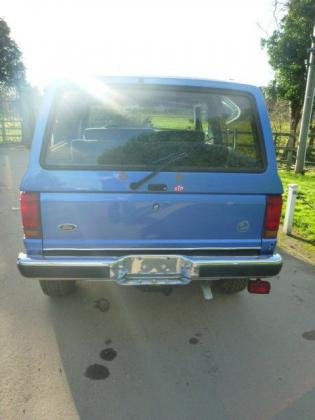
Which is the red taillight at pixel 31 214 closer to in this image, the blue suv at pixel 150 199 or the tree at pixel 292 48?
the blue suv at pixel 150 199

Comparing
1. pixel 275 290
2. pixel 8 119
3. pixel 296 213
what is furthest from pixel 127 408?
pixel 8 119

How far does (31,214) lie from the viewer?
7.81 feet

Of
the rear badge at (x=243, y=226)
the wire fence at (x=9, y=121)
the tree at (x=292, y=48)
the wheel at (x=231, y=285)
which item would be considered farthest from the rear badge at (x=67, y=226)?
the wire fence at (x=9, y=121)

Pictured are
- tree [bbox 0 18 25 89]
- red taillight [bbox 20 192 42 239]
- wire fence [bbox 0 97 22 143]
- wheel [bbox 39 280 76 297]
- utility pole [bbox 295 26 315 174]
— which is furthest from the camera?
tree [bbox 0 18 25 89]

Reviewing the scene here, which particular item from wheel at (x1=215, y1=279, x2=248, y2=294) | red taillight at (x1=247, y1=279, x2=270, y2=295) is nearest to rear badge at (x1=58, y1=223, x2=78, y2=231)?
red taillight at (x1=247, y1=279, x2=270, y2=295)

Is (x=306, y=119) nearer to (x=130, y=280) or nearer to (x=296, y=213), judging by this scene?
(x=296, y=213)

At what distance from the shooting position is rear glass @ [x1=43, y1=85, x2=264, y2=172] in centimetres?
248

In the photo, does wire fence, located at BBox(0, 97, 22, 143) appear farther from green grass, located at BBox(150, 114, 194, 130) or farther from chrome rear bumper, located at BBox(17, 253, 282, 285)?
chrome rear bumper, located at BBox(17, 253, 282, 285)

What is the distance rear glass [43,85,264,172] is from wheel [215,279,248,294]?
1244 millimetres

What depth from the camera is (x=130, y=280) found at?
2.56 m

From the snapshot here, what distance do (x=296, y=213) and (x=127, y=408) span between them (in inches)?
187

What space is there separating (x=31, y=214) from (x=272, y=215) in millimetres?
1714

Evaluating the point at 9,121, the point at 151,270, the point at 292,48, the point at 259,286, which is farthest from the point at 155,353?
the point at 9,121

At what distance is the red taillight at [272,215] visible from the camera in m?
2.53
